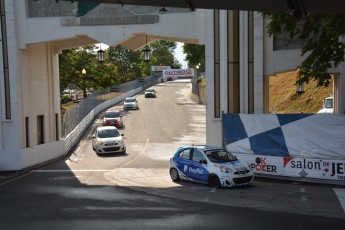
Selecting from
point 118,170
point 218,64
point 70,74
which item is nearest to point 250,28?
point 218,64

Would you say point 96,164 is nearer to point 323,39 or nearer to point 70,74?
point 323,39

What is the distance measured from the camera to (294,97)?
1937 inches

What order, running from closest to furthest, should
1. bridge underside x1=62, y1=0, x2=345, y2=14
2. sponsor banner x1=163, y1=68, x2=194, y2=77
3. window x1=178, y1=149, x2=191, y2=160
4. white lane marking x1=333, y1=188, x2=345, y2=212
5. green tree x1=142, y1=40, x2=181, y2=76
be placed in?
bridge underside x1=62, y1=0, x2=345, y2=14 → white lane marking x1=333, y1=188, x2=345, y2=212 → window x1=178, y1=149, x2=191, y2=160 → sponsor banner x1=163, y1=68, x2=194, y2=77 → green tree x1=142, y1=40, x2=181, y2=76

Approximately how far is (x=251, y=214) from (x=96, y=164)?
574 inches

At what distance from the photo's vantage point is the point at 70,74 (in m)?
57.9

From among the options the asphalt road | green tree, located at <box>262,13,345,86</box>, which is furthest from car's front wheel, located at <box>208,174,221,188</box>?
green tree, located at <box>262,13,345,86</box>

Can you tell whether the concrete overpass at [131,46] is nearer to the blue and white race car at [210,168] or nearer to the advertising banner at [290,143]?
the advertising banner at [290,143]

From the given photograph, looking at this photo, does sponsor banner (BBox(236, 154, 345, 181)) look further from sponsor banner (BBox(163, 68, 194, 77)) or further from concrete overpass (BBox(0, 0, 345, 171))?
sponsor banner (BBox(163, 68, 194, 77))

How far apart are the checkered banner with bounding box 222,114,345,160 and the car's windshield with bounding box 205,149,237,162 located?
2202 millimetres

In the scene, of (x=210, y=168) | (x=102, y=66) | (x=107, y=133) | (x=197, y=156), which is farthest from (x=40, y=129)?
(x=102, y=66)

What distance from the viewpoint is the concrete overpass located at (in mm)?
23406

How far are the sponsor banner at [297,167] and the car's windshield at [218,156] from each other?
1958mm

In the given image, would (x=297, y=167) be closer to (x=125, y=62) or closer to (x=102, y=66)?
(x=102, y=66)

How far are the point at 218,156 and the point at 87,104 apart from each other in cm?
2901
